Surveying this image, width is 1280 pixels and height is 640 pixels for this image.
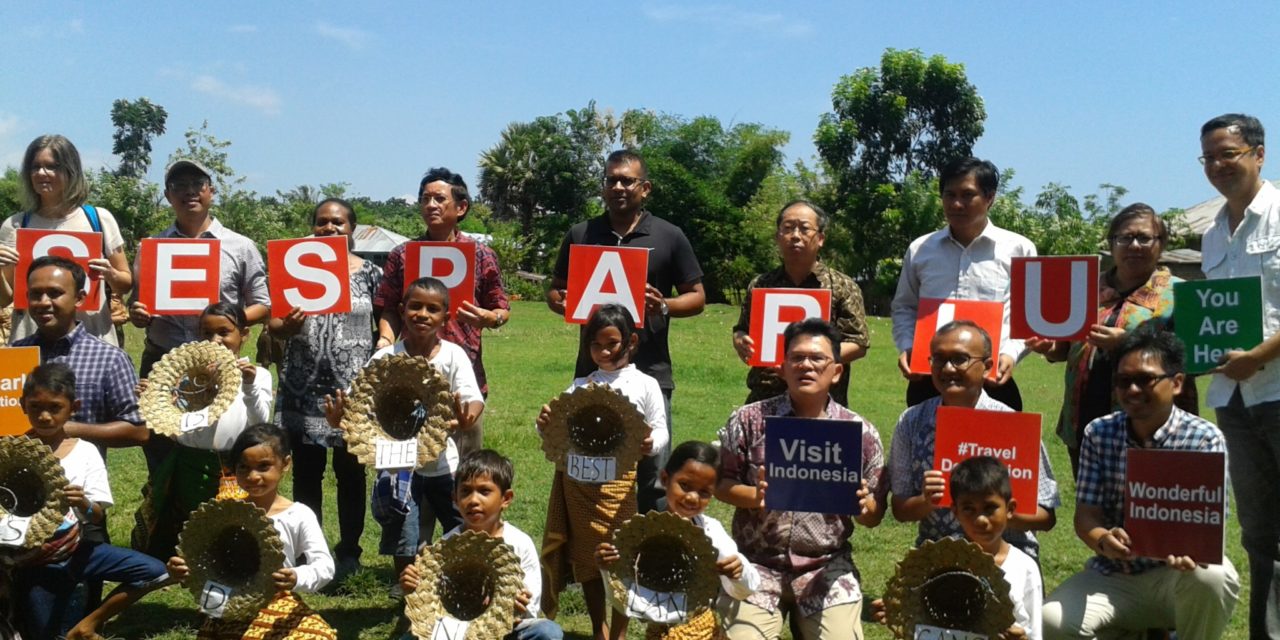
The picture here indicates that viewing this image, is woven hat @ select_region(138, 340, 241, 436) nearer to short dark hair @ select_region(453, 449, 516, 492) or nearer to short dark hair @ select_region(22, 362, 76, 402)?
short dark hair @ select_region(22, 362, 76, 402)

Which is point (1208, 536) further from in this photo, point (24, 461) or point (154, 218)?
point (154, 218)

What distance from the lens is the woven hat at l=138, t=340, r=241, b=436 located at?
543cm

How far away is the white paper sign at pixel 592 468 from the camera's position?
4.99m

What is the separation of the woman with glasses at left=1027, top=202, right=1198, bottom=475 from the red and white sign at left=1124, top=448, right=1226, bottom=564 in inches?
45.8

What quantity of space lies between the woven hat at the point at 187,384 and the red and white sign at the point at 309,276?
544mm

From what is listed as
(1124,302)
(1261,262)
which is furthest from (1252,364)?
(1124,302)

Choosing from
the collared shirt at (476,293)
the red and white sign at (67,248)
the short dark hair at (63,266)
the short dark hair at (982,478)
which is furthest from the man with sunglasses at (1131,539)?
the red and white sign at (67,248)

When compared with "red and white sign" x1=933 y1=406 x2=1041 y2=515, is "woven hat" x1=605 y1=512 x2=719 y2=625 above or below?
below

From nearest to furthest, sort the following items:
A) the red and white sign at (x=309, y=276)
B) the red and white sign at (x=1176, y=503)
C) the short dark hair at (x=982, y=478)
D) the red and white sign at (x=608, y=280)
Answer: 1. the red and white sign at (x=1176, y=503)
2. the short dark hair at (x=982, y=478)
3. the red and white sign at (x=608, y=280)
4. the red and white sign at (x=309, y=276)

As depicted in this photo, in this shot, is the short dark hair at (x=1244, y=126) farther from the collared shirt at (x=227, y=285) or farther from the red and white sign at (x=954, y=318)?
the collared shirt at (x=227, y=285)

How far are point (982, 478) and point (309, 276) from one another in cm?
365

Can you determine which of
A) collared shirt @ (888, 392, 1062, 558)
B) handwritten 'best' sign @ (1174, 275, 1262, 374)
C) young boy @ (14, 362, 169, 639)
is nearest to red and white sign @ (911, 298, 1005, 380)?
collared shirt @ (888, 392, 1062, 558)

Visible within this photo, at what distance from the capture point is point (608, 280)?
5.83 m

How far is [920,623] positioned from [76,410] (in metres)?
4.11
